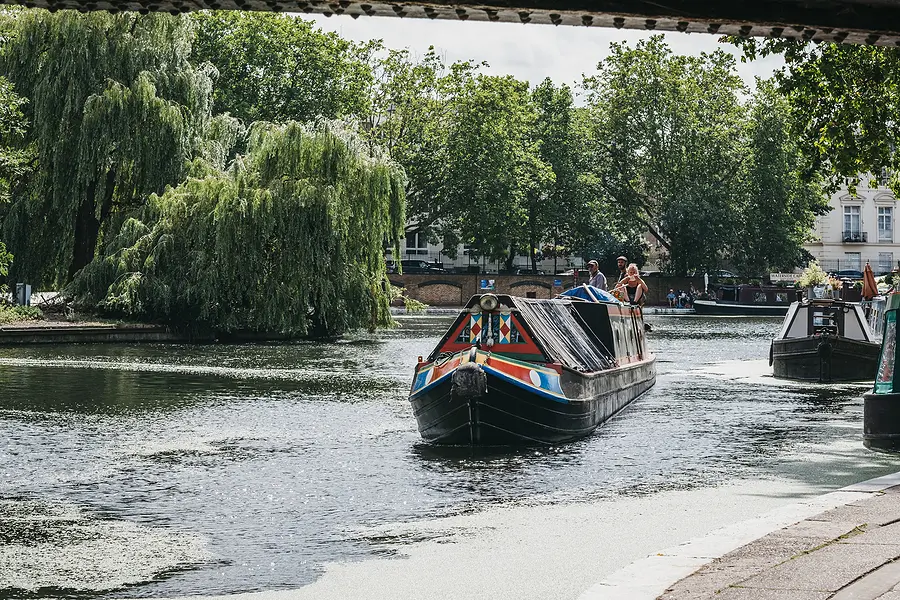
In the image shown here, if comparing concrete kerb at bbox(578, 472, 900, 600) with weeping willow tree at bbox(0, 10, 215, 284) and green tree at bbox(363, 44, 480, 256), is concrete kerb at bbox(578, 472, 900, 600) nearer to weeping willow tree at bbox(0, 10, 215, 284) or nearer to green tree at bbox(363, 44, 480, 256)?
weeping willow tree at bbox(0, 10, 215, 284)

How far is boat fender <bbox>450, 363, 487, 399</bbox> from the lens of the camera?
16094 mm

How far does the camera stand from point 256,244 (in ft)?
123

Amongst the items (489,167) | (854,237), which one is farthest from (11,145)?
(854,237)

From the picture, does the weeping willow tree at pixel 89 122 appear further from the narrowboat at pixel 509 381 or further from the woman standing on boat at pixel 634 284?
the narrowboat at pixel 509 381

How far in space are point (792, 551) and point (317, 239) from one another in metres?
31.1

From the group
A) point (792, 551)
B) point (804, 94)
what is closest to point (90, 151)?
point (804, 94)

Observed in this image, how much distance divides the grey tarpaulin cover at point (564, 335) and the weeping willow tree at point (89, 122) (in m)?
21.4

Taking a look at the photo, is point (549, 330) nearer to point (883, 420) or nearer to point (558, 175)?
point (883, 420)

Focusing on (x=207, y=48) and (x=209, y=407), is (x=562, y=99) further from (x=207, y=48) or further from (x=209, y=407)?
(x=209, y=407)

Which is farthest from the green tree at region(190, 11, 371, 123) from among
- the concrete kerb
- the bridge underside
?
the concrete kerb

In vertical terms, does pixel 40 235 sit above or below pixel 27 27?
below

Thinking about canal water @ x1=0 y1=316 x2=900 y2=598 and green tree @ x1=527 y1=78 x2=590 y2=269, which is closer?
canal water @ x1=0 y1=316 x2=900 y2=598

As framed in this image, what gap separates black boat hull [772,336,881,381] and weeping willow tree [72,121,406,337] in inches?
598

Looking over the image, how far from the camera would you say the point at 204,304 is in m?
38.0
